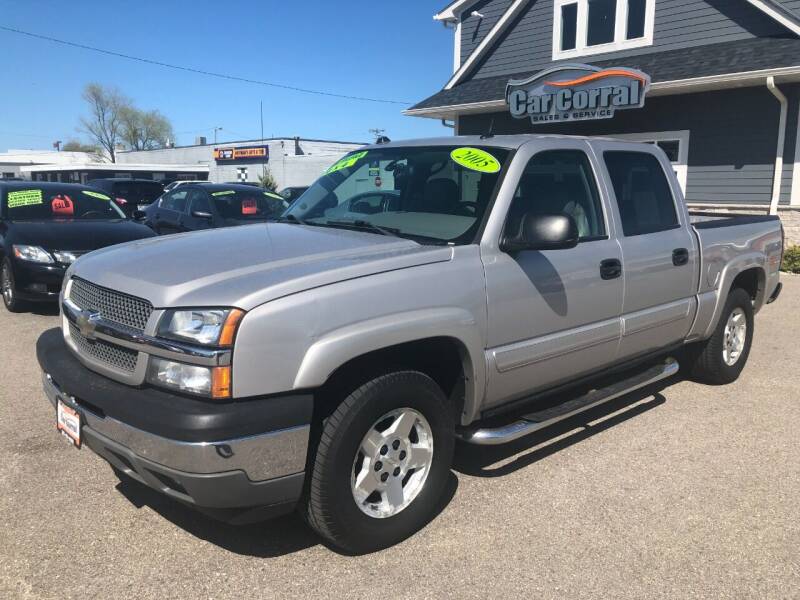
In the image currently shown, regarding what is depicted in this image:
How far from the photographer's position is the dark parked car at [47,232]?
7.64 m

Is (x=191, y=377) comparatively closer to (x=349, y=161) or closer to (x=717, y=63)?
(x=349, y=161)

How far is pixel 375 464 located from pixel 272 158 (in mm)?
44043

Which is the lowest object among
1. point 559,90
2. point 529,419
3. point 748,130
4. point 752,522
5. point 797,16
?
point 752,522

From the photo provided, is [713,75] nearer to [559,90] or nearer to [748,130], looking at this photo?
[748,130]

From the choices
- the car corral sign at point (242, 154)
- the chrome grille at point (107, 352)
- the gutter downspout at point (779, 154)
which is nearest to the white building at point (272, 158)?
the car corral sign at point (242, 154)

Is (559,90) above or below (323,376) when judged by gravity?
above

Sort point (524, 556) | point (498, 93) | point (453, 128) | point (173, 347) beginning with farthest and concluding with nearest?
point (453, 128), point (498, 93), point (524, 556), point (173, 347)

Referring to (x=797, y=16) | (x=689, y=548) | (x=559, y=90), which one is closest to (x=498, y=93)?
(x=559, y=90)

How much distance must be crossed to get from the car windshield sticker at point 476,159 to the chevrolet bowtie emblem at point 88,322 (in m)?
2.07

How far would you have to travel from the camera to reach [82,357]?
3.15 metres

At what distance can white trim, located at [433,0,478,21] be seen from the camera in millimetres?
17000

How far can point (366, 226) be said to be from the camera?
150 inches

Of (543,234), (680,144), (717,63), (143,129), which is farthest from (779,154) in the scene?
(143,129)

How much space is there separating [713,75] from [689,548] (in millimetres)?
10771
